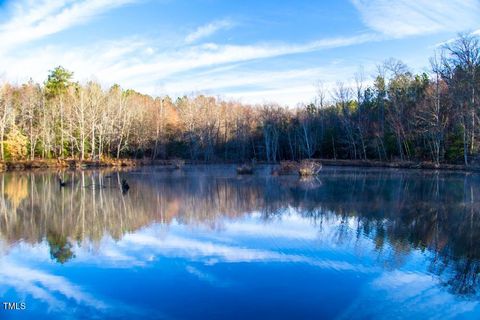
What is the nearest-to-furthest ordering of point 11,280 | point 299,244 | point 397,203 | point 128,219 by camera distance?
point 11,280
point 299,244
point 128,219
point 397,203

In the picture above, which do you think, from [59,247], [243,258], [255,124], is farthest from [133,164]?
[243,258]

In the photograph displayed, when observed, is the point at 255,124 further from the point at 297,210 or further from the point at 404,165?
the point at 297,210

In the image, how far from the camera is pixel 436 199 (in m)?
18.3

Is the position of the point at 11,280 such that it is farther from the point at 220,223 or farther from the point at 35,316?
the point at 220,223

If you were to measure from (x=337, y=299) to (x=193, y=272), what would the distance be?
306 centimetres

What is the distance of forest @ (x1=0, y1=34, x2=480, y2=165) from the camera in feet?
133

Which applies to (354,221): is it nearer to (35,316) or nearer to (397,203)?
(397,203)

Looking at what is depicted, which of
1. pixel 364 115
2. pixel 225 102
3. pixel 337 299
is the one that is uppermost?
pixel 225 102

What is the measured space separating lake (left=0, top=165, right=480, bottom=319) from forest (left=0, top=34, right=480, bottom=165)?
24.3 m

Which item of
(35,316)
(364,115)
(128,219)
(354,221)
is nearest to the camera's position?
(35,316)

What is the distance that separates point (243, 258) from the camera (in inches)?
388

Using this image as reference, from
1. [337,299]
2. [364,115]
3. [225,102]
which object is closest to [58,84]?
[225,102]

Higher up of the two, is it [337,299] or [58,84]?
[58,84]

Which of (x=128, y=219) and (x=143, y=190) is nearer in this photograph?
(x=128, y=219)
